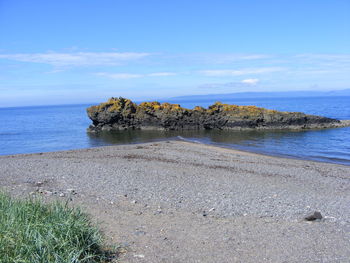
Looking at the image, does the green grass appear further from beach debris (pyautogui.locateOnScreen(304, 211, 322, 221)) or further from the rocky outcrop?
the rocky outcrop

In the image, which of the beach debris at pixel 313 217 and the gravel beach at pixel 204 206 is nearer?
the gravel beach at pixel 204 206

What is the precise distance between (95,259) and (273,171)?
11830mm

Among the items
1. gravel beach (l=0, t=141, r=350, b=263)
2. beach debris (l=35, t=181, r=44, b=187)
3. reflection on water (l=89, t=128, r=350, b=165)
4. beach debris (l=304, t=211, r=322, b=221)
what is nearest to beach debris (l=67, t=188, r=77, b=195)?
gravel beach (l=0, t=141, r=350, b=263)

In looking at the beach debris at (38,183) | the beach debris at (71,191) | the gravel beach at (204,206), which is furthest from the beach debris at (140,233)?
the beach debris at (38,183)

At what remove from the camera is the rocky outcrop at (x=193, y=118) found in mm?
40156

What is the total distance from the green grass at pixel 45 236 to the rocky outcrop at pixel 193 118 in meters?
34.9

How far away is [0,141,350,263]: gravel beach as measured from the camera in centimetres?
565

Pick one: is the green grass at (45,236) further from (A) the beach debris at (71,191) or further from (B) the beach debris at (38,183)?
(B) the beach debris at (38,183)

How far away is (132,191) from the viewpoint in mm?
9859

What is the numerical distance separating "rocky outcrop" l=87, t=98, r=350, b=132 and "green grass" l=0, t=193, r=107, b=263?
3491cm

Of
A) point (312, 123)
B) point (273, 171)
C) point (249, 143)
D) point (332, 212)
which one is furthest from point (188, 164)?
point (312, 123)

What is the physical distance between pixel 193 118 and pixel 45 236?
37.0 m

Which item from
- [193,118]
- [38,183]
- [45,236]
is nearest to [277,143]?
[193,118]

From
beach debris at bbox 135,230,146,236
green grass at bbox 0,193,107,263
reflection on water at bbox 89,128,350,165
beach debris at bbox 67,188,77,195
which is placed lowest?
reflection on water at bbox 89,128,350,165
